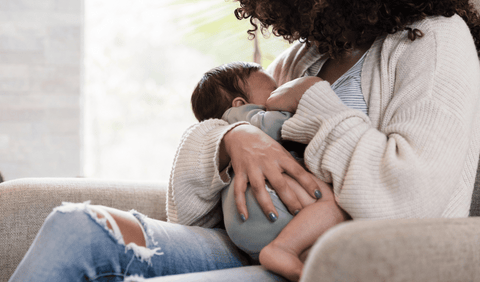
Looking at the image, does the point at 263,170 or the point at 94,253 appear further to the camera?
the point at 263,170

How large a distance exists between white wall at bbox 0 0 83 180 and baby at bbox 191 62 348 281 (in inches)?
71.9

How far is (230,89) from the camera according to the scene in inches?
44.1

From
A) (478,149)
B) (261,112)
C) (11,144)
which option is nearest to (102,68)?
(11,144)

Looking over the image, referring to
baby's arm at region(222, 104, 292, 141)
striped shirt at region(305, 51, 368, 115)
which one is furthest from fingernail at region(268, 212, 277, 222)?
striped shirt at region(305, 51, 368, 115)

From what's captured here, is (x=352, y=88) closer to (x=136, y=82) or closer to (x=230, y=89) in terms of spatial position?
(x=230, y=89)

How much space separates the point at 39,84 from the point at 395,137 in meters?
2.54

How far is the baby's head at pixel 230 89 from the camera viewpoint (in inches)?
44.1

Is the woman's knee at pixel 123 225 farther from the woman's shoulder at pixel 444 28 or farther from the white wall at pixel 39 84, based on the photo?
the white wall at pixel 39 84

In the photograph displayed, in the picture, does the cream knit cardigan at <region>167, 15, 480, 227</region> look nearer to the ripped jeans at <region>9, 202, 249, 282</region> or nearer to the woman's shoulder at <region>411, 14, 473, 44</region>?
the woman's shoulder at <region>411, 14, 473, 44</region>

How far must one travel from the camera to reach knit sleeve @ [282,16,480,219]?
701 millimetres

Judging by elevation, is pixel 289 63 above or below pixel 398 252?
above

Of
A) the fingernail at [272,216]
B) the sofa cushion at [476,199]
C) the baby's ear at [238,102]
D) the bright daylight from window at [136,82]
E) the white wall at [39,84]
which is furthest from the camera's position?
the bright daylight from window at [136,82]

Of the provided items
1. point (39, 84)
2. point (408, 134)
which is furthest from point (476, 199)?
point (39, 84)

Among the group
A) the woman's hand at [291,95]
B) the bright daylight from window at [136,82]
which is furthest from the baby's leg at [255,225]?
the bright daylight from window at [136,82]
